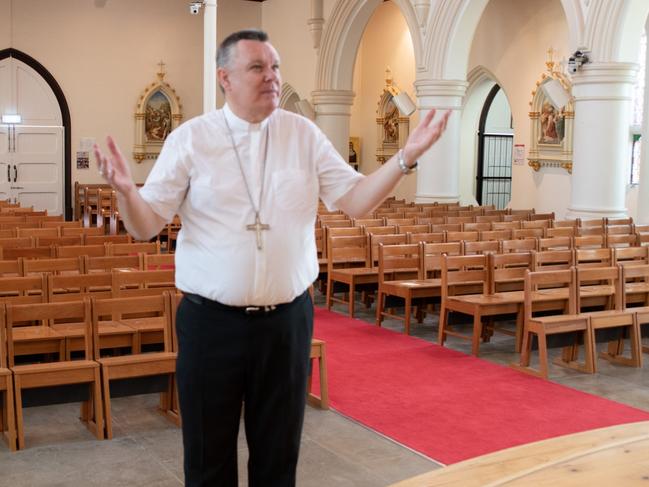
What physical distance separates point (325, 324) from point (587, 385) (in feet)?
9.65

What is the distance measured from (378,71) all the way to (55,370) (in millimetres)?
17465

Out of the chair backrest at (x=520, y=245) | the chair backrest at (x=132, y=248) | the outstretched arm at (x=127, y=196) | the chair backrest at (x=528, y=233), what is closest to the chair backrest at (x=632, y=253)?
the chair backrest at (x=520, y=245)

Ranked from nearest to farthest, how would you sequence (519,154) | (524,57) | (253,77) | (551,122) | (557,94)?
(253,77) → (557,94) → (551,122) → (524,57) → (519,154)

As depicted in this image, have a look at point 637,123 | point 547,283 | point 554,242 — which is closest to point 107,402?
point 547,283

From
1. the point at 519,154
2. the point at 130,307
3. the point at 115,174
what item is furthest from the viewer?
the point at 519,154

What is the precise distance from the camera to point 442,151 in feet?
53.2

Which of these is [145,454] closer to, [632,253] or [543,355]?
[543,355]

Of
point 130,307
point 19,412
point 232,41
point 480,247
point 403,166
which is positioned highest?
point 232,41

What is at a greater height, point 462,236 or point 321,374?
point 462,236

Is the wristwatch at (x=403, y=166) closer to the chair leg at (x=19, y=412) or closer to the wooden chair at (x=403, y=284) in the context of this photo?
the chair leg at (x=19, y=412)

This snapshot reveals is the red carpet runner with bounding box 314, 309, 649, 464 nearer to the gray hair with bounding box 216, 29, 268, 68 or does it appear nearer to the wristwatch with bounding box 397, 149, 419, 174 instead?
the wristwatch with bounding box 397, 149, 419, 174

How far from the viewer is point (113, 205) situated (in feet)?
57.0

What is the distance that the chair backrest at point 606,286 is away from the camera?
7.60 metres

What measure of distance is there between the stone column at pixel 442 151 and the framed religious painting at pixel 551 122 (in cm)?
162
